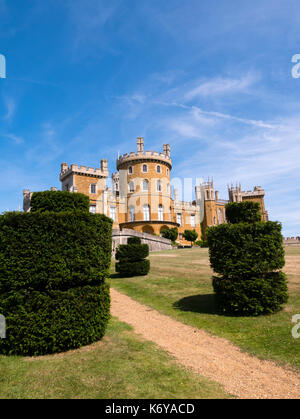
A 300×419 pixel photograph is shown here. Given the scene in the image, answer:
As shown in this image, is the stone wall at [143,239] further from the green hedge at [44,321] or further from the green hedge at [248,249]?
the green hedge at [44,321]

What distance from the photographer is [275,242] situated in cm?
905

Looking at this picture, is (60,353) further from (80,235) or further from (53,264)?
(80,235)

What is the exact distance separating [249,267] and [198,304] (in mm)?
2669

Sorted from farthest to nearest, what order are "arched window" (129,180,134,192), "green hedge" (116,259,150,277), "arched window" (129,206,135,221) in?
"arched window" (129,180,134,192)
"arched window" (129,206,135,221)
"green hedge" (116,259,150,277)

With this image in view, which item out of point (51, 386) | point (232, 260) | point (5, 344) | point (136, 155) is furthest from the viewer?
point (136, 155)

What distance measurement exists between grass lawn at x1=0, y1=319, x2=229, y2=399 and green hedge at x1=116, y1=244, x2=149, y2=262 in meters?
10.6

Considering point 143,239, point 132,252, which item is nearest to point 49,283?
point 132,252

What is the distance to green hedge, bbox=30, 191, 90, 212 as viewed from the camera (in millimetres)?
7594

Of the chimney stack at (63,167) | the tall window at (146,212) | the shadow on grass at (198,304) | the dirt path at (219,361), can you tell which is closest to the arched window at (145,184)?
the tall window at (146,212)

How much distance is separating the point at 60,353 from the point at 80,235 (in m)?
2.73

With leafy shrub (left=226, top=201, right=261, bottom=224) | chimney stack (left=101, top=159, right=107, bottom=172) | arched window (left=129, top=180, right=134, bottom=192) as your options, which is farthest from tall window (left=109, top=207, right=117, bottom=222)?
leafy shrub (left=226, top=201, right=261, bottom=224)

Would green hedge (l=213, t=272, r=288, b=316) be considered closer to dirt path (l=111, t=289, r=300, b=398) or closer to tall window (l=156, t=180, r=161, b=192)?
dirt path (l=111, t=289, r=300, b=398)

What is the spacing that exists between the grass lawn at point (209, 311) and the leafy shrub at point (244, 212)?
120 inches
